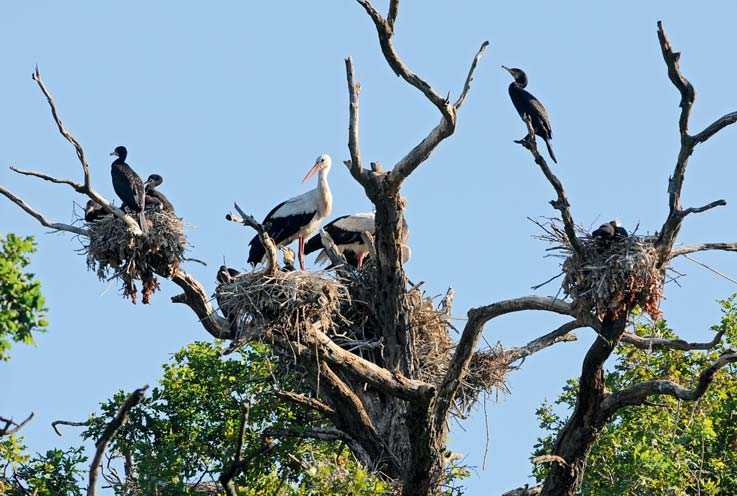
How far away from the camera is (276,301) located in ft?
43.8

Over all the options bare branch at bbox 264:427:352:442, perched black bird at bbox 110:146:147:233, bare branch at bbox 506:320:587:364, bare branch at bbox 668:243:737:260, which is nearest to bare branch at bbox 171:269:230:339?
perched black bird at bbox 110:146:147:233

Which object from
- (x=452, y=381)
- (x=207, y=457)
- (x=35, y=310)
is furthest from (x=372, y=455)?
(x=35, y=310)

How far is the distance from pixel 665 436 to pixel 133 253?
572 centimetres

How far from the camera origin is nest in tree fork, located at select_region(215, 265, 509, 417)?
529 inches

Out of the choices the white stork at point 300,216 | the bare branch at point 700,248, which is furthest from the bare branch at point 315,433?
the bare branch at point 700,248

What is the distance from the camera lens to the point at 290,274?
44.9 ft

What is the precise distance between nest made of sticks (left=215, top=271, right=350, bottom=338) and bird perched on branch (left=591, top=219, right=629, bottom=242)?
2.52m

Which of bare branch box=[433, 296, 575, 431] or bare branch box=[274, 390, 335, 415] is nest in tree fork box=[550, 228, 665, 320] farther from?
bare branch box=[274, 390, 335, 415]

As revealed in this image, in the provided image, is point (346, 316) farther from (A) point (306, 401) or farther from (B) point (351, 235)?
(B) point (351, 235)

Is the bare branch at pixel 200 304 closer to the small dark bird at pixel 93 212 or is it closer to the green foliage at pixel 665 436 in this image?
the small dark bird at pixel 93 212

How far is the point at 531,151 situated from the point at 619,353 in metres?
5.39

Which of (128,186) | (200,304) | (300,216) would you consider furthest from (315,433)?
(300,216)

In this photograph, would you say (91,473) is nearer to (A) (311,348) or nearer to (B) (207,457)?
(A) (311,348)

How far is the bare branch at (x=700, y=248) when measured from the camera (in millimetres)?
13070
